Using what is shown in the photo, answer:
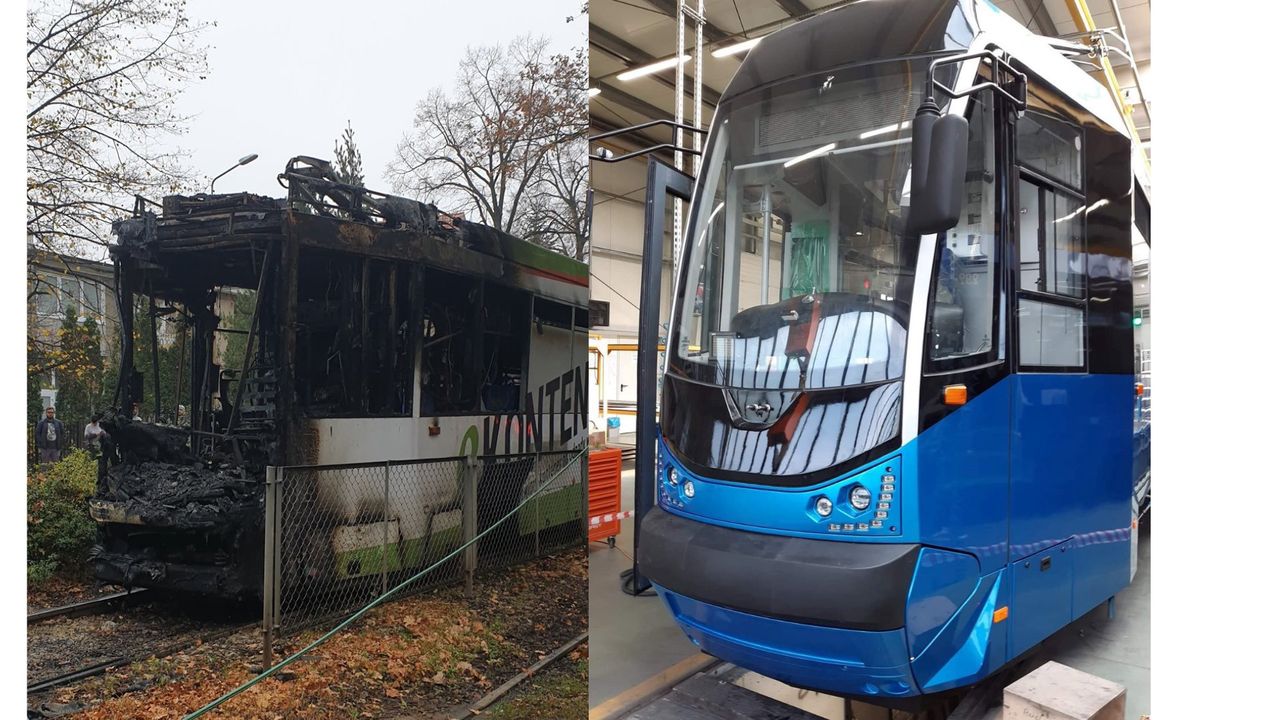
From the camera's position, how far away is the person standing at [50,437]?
185 cm

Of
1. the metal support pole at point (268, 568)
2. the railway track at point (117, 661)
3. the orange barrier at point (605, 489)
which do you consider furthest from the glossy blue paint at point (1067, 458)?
the orange barrier at point (605, 489)

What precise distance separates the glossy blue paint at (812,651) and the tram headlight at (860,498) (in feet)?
1.17

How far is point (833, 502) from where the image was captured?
232cm

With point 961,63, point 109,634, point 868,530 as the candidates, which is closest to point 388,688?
point 109,634

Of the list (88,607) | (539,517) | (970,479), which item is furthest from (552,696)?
(970,479)

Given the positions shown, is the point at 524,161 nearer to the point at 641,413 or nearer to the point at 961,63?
the point at 641,413

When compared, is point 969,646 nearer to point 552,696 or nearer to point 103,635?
point 552,696

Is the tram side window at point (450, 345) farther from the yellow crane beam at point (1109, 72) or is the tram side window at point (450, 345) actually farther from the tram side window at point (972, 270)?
the yellow crane beam at point (1109, 72)

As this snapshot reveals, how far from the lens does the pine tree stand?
87.0 inches

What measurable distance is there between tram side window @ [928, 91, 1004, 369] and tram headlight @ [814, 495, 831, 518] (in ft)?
1.72

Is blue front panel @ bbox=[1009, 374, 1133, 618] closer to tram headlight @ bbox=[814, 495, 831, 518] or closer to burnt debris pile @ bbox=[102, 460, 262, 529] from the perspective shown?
tram headlight @ bbox=[814, 495, 831, 518]

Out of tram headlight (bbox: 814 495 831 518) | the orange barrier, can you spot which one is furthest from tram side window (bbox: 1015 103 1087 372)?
the orange barrier

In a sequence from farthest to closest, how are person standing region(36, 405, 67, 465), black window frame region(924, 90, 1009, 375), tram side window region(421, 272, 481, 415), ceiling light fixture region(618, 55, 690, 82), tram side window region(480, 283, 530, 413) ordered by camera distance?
1. ceiling light fixture region(618, 55, 690, 82)
2. tram side window region(480, 283, 530, 413)
3. tram side window region(421, 272, 481, 415)
4. black window frame region(924, 90, 1009, 375)
5. person standing region(36, 405, 67, 465)

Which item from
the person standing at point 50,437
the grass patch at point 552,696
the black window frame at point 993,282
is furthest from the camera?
the grass patch at point 552,696
